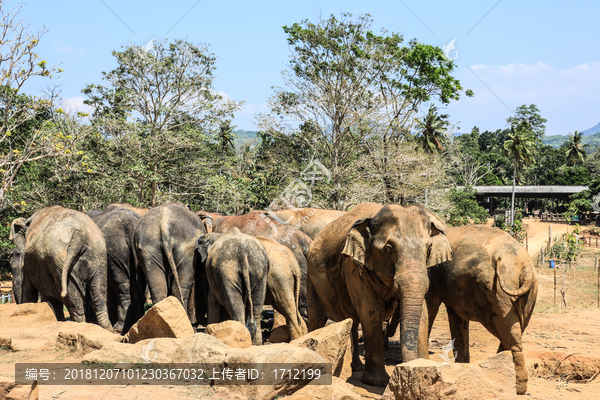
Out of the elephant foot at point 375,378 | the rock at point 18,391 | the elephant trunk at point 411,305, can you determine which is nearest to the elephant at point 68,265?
the rock at point 18,391

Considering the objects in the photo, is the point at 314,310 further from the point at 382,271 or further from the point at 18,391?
the point at 18,391

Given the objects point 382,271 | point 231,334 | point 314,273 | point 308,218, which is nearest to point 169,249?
point 314,273

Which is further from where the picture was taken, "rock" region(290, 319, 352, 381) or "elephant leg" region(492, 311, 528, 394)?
"elephant leg" region(492, 311, 528, 394)

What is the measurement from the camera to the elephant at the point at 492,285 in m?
6.82

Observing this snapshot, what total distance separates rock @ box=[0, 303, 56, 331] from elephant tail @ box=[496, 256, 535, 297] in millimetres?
6702

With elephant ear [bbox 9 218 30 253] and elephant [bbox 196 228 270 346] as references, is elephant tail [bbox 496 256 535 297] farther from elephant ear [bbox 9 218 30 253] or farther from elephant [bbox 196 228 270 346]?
elephant ear [bbox 9 218 30 253]

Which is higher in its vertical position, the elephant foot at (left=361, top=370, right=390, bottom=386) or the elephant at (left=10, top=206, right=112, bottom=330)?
the elephant at (left=10, top=206, right=112, bottom=330)

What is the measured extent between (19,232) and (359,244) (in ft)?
24.0

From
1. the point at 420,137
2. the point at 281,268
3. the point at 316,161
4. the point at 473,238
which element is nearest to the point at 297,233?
the point at 281,268

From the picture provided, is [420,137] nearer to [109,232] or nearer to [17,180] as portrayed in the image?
[17,180]

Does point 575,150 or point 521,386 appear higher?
point 575,150

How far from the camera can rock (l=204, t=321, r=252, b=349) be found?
6.20m

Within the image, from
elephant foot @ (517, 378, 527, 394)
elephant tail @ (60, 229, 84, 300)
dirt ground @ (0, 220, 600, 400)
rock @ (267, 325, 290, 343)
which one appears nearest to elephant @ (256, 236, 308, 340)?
rock @ (267, 325, 290, 343)

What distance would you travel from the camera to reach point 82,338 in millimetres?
6242
